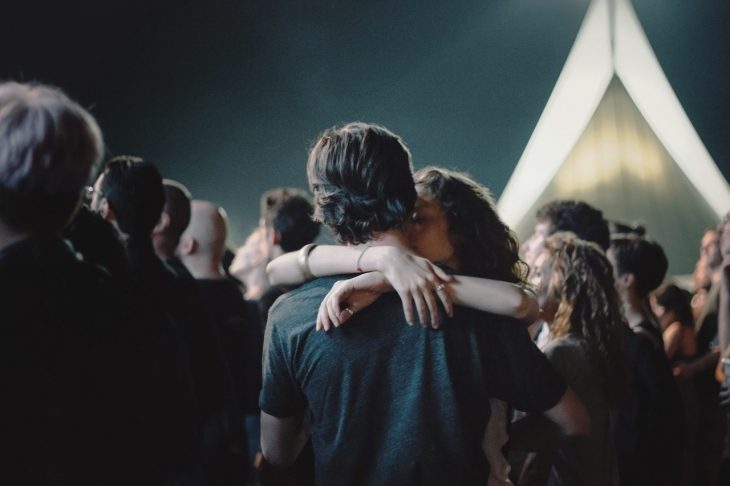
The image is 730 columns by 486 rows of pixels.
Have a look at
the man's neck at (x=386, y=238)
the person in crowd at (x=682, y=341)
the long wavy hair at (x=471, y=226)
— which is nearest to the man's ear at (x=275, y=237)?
the long wavy hair at (x=471, y=226)

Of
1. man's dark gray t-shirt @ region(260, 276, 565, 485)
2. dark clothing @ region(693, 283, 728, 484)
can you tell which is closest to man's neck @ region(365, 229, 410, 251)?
man's dark gray t-shirt @ region(260, 276, 565, 485)

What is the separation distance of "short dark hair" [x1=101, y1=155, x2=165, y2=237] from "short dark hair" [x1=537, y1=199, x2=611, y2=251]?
1509 mm

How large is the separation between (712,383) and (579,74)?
3.03 m

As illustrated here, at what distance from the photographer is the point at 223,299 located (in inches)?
105

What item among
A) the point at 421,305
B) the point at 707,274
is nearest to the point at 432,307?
the point at 421,305

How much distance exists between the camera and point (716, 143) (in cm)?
552

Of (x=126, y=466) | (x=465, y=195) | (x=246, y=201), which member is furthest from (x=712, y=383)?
(x=246, y=201)

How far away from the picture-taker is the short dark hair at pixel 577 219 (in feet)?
9.24

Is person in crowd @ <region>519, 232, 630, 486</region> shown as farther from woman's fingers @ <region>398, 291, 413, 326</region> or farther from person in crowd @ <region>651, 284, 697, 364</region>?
person in crowd @ <region>651, 284, 697, 364</region>

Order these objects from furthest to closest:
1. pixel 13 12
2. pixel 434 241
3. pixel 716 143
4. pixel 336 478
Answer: pixel 716 143
pixel 13 12
pixel 434 241
pixel 336 478

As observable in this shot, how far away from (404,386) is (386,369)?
4 cm

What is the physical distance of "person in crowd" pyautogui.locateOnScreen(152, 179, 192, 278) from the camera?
2.39 metres

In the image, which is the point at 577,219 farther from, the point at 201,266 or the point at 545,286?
the point at 201,266

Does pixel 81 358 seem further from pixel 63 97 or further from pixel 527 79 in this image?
pixel 527 79
